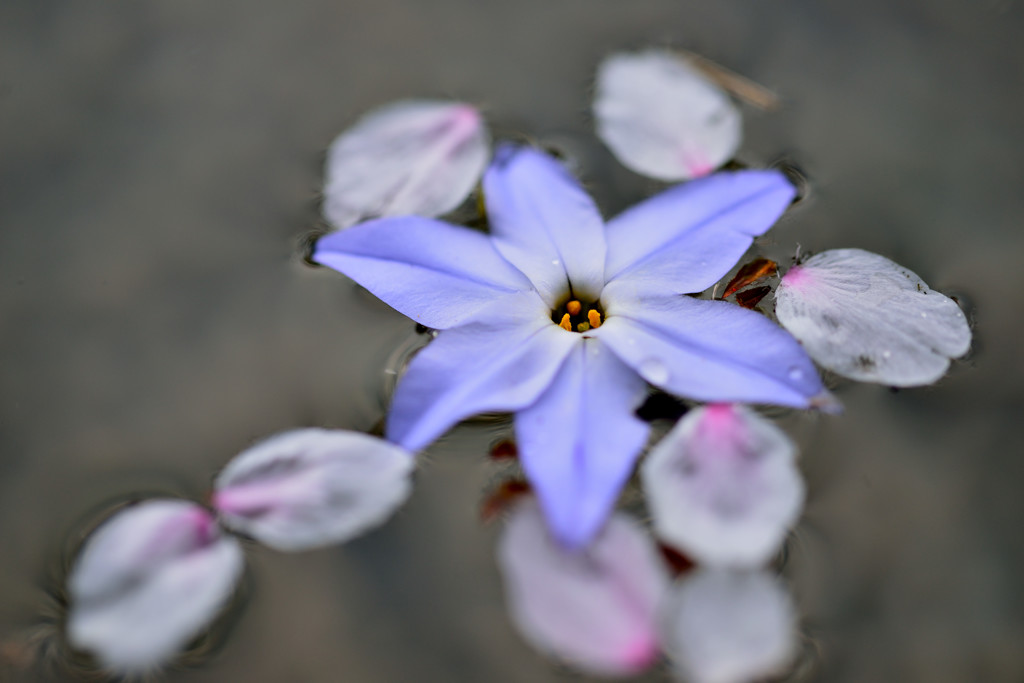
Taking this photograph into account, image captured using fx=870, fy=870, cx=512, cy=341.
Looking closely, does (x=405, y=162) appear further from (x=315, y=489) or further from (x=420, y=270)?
(x=315, y=489)

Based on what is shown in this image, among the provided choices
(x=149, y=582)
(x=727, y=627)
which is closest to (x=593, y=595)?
(x=727, y=627)

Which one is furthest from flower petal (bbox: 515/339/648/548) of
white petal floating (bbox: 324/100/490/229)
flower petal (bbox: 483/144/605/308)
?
white petal floating (bbox: 324/100/490/229)

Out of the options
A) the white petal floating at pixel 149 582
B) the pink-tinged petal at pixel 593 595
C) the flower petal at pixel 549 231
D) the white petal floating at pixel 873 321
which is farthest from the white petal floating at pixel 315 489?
the white petal floating at pixel 873 321

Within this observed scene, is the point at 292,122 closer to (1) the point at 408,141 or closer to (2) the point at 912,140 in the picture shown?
(1) the point at 408,141

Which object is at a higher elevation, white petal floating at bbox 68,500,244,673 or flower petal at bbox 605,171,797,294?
flower petal at bbox 605,171,797,294

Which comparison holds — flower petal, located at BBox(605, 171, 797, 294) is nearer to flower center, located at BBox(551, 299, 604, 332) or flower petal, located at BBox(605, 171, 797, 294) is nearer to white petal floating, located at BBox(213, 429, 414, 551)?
flower center, located at BBox(551, 299, 604, 332)

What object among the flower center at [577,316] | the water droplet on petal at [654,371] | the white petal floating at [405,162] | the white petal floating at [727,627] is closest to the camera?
the white petal floating at [727,627]

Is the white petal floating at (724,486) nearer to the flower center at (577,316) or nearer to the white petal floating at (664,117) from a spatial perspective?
the flower center at (577,316)
